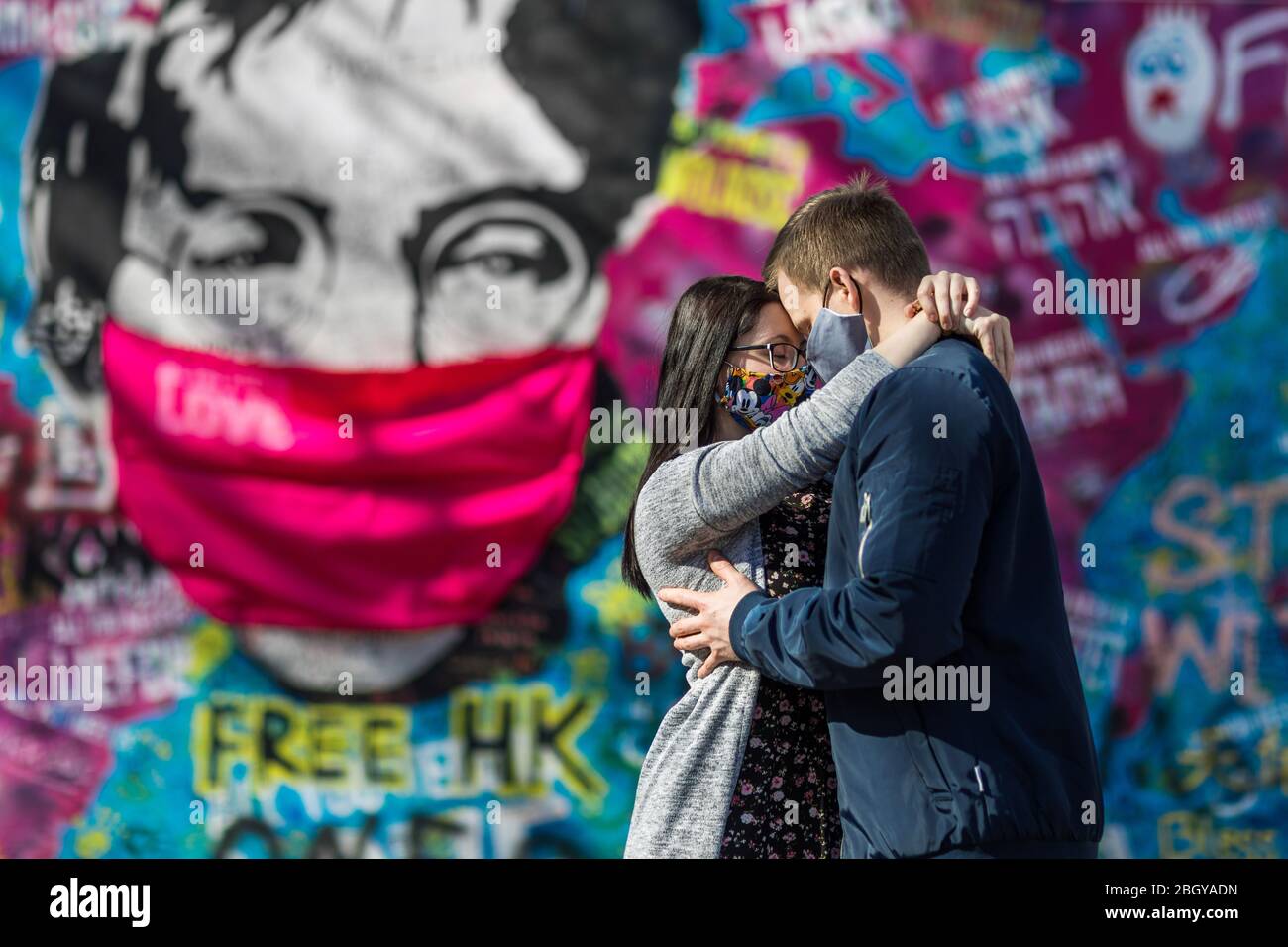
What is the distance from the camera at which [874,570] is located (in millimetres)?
1811

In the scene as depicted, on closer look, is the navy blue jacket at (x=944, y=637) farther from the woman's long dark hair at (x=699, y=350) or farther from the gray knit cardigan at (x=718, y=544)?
the woman's long dark hair at (x=699, y=350)

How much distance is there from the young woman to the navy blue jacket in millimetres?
117

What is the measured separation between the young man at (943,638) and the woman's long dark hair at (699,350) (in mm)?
366

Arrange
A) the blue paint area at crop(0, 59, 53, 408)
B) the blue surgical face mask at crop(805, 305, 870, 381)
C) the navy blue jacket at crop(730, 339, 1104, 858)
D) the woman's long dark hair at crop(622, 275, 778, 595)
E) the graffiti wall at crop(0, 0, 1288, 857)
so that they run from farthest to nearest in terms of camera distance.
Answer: the blue paint area at crop(0, 59, 53, 408), the graffiti wall at crop(0, 0, 1288, 857), the woman's long dark hair at crop(622, 275, 778, 595), the blue surgical face mask at crop(805, 305, 870, 381), the navy blue jacket at crop(730, 339, 1104, 858)

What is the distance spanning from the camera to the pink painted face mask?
12.9 feet

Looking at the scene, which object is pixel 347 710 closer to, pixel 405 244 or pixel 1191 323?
pixel 405 244

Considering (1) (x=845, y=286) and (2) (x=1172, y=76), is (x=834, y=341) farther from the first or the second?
(2) (x=1172, y=76)

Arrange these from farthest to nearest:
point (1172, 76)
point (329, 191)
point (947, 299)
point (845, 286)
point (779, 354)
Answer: point (329, 191), point (1172, 76), point (779, 354), point (845, 286), point (947, 299)

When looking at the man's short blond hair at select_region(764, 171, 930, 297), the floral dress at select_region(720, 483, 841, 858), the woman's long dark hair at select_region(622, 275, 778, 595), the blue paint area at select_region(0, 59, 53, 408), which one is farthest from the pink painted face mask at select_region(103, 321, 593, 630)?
the floral dress at select_region(720, 483, 841, 858)

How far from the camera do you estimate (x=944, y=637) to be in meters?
1.83

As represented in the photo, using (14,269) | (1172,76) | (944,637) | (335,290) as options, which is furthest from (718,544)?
(14,269)

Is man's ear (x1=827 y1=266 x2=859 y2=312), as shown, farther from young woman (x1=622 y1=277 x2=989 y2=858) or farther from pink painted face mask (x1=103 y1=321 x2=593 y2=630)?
pink painted face mask (x1=103 y1=321 x2=593 y2=630)

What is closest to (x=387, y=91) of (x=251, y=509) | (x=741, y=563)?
(x=251, y=509)

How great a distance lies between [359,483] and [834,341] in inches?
82.7
